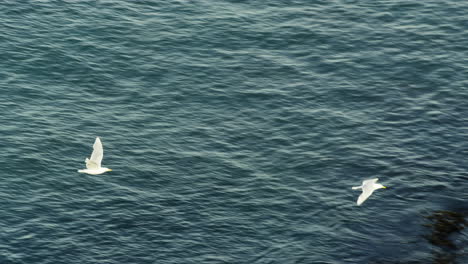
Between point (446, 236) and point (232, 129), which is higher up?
point (232, 129)

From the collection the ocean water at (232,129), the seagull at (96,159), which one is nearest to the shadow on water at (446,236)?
the ocean water at (232,129)

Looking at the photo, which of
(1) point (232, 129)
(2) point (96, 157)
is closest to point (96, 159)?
(2) point (96, 157)

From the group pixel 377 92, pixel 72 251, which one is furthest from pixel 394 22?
pixel 72 251

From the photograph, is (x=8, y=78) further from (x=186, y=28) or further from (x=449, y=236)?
(x=449, y=236)

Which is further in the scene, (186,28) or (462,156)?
(186,28)

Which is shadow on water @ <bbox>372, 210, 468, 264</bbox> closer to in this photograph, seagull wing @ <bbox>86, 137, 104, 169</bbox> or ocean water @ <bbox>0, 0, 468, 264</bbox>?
ocean water @ <bbox>0, 0, 468, 264</bbox>

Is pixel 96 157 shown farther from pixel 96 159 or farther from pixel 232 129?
pixel 232 129

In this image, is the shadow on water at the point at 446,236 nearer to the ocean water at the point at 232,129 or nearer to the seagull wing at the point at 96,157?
the ocean water at the point at 232,129
